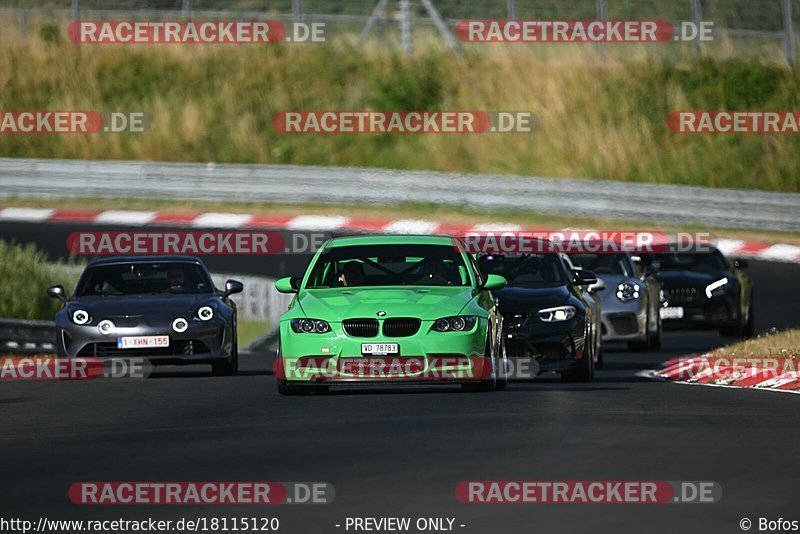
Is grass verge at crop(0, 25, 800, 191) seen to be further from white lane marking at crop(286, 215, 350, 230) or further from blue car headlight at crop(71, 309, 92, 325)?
blue car headlight at crop(71, 309, 92, 325)

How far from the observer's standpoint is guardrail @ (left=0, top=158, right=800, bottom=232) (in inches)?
1352

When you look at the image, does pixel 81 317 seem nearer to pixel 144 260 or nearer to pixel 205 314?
pixel 205 314

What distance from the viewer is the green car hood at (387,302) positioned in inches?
617

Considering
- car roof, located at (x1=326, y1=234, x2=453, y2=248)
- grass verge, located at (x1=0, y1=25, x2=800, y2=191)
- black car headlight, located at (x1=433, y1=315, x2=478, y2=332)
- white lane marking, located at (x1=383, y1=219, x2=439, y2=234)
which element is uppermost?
grass verge, located at (x1=0, y1=25, x2=800, y2=191)

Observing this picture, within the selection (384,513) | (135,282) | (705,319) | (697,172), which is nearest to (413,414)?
(384,513)

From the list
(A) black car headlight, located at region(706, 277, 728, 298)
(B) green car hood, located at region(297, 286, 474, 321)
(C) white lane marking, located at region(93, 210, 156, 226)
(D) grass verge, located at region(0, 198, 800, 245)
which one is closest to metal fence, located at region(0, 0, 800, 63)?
(D) grass verge, located at region(0, 198, 800, 245)

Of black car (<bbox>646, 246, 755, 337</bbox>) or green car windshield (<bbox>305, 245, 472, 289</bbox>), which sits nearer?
green car windshield (<bbox>305, 245, 472, 289</bbox>)

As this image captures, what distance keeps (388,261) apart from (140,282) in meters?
4.78

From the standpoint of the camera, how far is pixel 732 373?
1836 cm

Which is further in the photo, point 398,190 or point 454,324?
point 398,190

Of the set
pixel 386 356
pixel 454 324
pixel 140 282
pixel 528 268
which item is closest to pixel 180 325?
pixel 140 282

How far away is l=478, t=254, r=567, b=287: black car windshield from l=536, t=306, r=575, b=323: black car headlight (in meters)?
0.73

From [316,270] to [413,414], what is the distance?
117 inches

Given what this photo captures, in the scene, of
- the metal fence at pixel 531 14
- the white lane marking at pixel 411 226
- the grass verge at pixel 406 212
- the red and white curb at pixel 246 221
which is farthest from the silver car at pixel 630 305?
the metal fence at pixel 531 14
